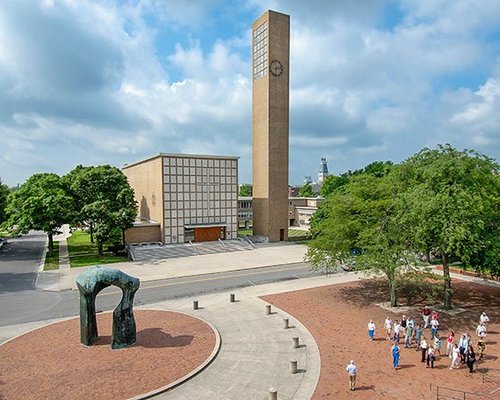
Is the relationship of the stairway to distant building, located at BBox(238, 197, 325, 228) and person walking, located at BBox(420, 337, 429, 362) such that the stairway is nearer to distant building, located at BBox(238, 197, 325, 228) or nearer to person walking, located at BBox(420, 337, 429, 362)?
distant building, located at BBox(238, 197, 325, 228)

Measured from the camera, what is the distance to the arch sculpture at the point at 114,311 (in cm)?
1520

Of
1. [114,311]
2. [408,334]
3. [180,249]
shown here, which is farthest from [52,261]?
[408,334]

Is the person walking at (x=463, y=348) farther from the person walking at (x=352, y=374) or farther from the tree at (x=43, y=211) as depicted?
the tree at (x=43, y=211)

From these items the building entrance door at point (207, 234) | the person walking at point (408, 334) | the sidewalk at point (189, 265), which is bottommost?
the person walking at point (408, 334)

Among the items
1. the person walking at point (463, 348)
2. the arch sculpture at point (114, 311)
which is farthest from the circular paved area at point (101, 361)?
the person walking at point (463, 348)

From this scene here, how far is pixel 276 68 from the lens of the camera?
45.3 metres

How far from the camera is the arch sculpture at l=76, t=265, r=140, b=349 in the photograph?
1520 centimetres

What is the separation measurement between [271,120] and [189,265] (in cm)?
2230

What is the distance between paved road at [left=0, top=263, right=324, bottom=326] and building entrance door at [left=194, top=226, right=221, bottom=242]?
46.0ft

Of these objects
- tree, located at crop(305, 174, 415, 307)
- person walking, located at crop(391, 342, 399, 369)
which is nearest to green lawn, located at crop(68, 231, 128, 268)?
tree, located at crop(305, 174, 415, 307)

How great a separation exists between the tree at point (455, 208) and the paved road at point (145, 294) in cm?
1208

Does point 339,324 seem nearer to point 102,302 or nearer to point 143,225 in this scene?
point 102,302

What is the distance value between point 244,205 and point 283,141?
73.2ft

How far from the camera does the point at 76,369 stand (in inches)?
528
